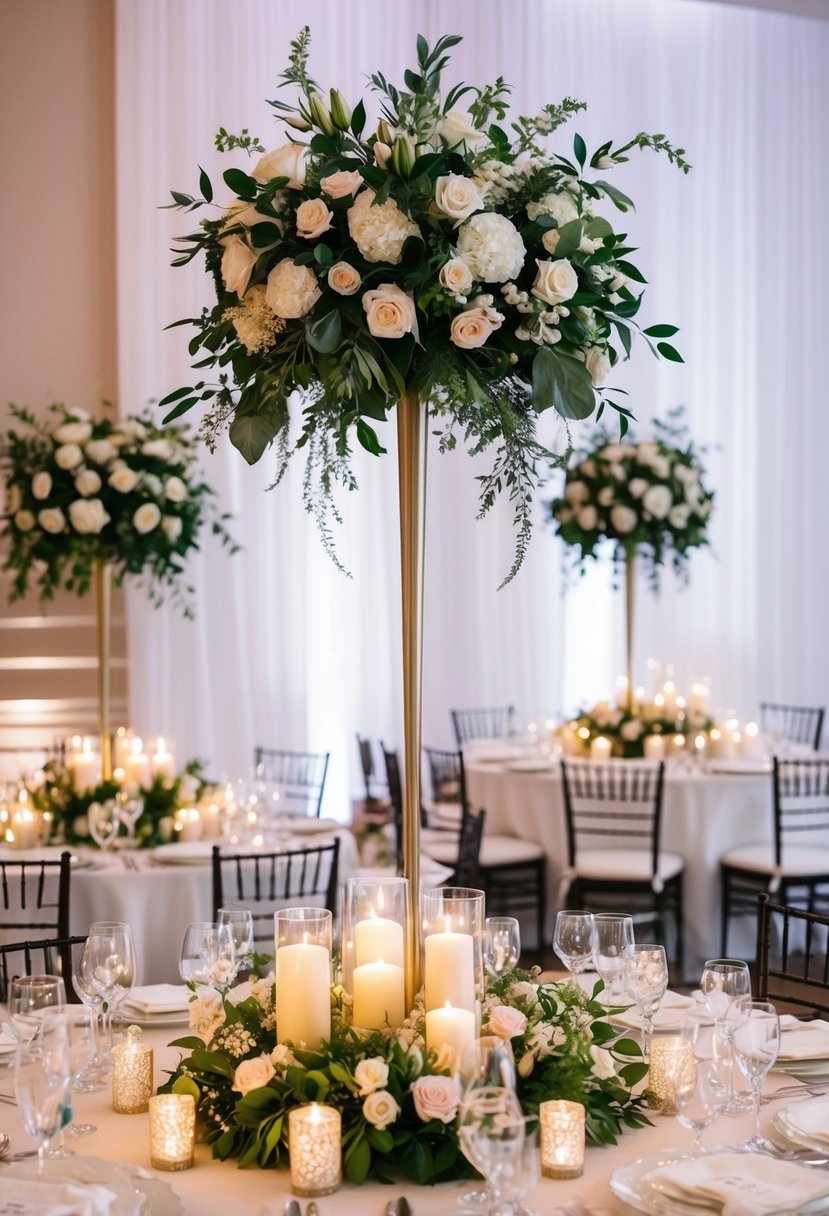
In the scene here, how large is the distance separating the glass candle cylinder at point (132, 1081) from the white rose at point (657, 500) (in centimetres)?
502

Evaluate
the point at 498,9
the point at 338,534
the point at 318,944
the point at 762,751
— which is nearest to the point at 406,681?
the point at 318,944

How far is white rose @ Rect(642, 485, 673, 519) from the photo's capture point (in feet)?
22.2

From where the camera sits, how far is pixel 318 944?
2.00m

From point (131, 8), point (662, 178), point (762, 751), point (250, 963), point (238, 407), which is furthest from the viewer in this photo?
point (662, 178)

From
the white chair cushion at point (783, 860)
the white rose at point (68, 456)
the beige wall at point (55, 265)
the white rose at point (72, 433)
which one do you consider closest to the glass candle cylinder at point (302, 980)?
the white rose at point (68, 456)

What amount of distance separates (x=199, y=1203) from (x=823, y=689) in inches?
380

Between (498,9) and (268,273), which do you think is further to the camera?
(498,9)

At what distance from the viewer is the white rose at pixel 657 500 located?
6.78 m

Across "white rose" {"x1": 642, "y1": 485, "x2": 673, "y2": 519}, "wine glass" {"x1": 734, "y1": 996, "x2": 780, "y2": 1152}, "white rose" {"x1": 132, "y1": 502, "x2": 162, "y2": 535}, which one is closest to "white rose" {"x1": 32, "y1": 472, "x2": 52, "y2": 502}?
"white rose" {"x1": 132, "y1": 502, "x2": 162, "y2": 535}

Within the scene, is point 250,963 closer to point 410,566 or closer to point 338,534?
point 410,566

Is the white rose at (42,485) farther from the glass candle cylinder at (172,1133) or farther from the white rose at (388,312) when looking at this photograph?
the glass candle cylinder at (172,1133)

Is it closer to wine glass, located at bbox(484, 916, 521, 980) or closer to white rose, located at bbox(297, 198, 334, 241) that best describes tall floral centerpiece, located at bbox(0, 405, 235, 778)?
wine glass, located at bbox(484, 916, 521, 980)

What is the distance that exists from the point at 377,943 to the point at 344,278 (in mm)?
997

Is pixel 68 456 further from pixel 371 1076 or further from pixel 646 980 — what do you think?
pixel 371 1076
